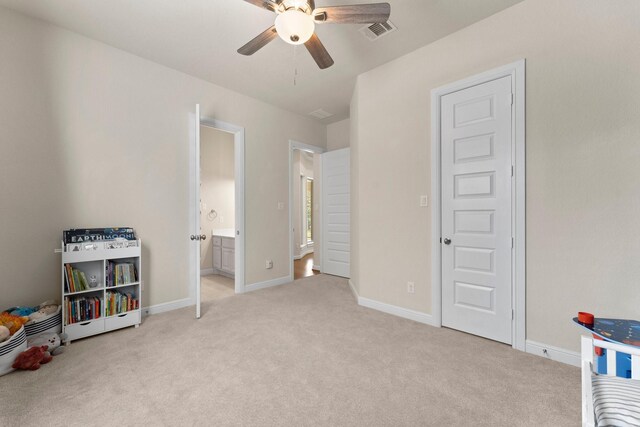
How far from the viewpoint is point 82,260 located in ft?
7.99

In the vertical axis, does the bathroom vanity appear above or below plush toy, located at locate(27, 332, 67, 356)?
above

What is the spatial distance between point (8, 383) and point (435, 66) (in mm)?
4231

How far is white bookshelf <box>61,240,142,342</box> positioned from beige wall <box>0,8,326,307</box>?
0.76 ft

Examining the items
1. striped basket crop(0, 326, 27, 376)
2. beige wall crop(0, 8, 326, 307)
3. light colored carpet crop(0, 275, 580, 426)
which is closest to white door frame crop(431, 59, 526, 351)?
light colored carpet crop(0, 275, 580, 426)

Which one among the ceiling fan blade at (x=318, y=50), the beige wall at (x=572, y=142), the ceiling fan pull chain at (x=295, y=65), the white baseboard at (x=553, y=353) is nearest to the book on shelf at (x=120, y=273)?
the ceiling fan blade at (x=318, y=50)

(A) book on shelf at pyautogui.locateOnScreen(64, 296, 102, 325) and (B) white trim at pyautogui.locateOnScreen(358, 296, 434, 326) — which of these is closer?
(A) book on shelf at pyautogui.locateOnScreen(64, 296, 102, 325)

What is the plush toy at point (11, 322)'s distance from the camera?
77.3 inches

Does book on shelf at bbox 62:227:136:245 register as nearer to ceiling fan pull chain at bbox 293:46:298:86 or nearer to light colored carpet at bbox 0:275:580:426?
light colored carpet at bbox 0:275:580:426

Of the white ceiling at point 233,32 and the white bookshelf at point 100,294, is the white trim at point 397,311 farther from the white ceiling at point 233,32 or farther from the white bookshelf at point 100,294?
the white ceiling at point 233,32

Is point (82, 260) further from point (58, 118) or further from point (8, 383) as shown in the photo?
point (58, 118)

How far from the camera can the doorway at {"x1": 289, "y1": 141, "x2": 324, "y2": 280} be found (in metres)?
4.88

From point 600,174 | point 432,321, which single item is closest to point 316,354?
point 432,321

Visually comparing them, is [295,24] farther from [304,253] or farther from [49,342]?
[304,253]

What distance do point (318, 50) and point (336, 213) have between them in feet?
10.3
